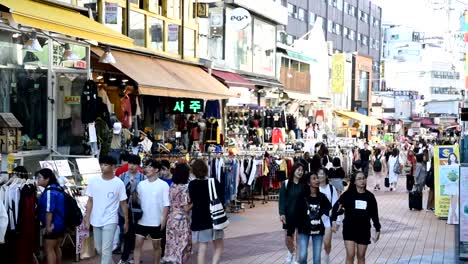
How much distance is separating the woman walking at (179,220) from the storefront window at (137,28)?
8.71 metres

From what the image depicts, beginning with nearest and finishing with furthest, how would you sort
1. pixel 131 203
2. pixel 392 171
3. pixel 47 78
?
pixel 131 203, pixel 47 78, pixel 392 171

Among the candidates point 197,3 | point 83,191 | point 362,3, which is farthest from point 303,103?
point 362,3

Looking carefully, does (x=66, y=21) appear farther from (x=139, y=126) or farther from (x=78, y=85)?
(x=139, y=126)

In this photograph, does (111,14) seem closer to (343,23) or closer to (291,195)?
(291,195)

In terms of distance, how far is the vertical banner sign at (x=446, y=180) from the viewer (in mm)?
14938

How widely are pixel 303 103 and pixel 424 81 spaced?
60.0 m

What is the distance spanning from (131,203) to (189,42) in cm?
1182

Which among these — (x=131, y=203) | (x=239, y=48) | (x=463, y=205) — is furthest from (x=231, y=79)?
(x=131, y=203)

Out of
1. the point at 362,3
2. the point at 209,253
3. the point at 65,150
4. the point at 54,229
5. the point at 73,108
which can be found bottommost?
the point at 209,253

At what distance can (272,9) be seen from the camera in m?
28.6

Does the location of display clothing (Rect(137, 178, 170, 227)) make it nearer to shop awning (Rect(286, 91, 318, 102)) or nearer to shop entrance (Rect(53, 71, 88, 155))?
shop entrance (Rect(53, 71, 88, 155))

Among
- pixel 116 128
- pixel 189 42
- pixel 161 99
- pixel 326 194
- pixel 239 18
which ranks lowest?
pixel 326 194

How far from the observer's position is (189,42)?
21062 millimetres

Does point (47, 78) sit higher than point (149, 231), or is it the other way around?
point (47, 78)
